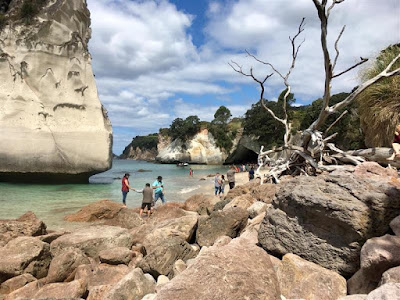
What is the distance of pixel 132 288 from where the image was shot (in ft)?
12.4

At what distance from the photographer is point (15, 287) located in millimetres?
4496

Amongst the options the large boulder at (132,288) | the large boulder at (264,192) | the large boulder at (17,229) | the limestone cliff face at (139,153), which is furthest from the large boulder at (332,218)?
the limestone cliff face at (139,153)

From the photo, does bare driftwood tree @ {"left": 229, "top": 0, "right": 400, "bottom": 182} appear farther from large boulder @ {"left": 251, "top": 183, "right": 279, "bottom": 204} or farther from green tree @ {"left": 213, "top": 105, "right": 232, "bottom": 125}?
green tree @ {"left": 213, "top": 105, "right": 232, "bottom": 125}

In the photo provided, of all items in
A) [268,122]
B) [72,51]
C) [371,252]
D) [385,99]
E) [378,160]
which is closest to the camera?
[371,252]

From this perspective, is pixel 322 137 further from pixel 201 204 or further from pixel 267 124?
pixel 267 124

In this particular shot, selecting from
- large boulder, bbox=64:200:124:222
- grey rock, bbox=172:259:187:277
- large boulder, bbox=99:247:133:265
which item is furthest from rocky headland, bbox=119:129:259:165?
grey rock, bbox=172:259:187:277

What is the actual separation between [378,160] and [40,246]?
7899mm

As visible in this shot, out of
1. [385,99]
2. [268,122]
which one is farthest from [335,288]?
[268,122]

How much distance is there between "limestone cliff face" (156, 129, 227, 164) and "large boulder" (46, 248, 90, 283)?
2444 inches

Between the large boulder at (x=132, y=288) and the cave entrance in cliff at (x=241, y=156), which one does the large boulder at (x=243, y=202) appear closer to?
the large boulder at (x=132, y=288)

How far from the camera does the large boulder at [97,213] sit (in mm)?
10734

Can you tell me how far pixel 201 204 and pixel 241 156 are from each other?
191ft

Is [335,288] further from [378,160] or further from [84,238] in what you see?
[378,160]

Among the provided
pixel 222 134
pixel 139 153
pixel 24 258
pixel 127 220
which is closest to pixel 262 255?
pixel 24 258
